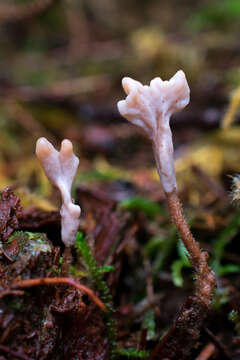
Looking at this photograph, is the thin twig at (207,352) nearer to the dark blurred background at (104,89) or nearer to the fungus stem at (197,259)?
the fungus stem at (197,259)

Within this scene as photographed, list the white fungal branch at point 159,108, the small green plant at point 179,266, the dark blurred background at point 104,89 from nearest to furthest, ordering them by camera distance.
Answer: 1. the white fungal branch at point 159,108
2. the small green plant at point 179,266
3. the dark blurred background at point 104,89

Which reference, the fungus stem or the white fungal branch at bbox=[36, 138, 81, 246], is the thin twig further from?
the white fungal branch at bbox=[36, 138, 81, 246]

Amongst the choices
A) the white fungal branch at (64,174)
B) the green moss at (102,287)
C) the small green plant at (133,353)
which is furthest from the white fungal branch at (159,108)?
the small green plant at (133,353)

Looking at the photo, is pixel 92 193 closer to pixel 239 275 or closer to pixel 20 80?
pixel 239 275

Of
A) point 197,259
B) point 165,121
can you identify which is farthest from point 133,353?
point 165,121

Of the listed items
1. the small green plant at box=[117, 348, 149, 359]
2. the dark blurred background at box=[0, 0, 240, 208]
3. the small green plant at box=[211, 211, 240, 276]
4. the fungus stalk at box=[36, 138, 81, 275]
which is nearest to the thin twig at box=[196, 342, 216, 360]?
the small green plant at box=[117, 348, 149, 359]

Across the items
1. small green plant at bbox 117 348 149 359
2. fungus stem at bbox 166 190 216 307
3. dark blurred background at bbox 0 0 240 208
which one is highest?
dark blurred background at bbox 0 0 240 208

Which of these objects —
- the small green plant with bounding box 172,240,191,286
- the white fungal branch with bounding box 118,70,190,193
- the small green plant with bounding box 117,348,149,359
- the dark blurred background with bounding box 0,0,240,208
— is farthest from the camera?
the dark blurred background with bounding box 0,0,240,208
